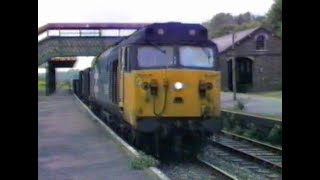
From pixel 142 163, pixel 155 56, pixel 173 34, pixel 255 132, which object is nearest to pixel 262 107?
pixel 255 132

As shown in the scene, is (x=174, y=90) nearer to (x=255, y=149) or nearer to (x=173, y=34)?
(x=173, y=34)

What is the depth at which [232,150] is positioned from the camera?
48.8ft

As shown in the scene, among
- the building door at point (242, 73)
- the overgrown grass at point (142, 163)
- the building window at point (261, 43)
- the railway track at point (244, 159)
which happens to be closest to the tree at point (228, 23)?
the building window at point (261, 43)

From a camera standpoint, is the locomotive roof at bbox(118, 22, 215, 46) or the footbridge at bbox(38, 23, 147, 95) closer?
the locomotive roof at bbox(118, 22, 215, 46)

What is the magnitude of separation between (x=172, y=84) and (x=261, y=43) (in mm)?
39805

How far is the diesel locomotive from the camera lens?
11.9 meters

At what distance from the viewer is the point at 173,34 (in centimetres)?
1236

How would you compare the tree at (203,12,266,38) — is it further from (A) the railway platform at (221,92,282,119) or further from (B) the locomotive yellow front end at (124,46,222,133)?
(B) the locomotive yellow front end at (124,46,222,133)

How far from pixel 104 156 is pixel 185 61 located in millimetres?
2777

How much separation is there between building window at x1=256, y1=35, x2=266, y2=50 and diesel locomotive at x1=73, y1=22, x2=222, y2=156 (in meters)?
38.7

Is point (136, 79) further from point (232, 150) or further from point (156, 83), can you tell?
point (232, 150)

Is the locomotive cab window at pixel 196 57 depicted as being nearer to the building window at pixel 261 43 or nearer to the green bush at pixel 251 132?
the green bush at pixel 251 132

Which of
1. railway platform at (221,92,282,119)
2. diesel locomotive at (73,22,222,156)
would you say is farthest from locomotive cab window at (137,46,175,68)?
railway platform at (221,92,282,119)
